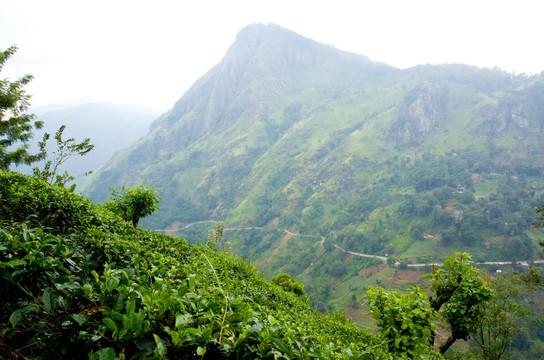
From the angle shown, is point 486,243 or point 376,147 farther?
point 376,147

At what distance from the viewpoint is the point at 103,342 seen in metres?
1.72

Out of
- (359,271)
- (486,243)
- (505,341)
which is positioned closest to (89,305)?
(505,341)

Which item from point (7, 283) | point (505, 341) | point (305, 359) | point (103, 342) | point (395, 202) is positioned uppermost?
point (7, 283)

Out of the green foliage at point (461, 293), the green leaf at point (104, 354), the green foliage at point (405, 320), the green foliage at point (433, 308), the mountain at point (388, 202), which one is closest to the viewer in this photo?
the green leaf at point (104, 354)

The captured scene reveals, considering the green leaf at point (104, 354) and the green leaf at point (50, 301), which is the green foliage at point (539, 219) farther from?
the green leaf at point (50, 301)

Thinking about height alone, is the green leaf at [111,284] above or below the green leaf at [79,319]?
above

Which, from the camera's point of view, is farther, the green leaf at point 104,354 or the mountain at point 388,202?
the mountain at point 388,202

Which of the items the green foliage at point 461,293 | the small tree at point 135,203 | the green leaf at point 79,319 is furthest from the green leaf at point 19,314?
the small tree at point 135,203

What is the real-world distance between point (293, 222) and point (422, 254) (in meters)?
63.4

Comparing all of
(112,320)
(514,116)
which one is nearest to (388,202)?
(514,116)

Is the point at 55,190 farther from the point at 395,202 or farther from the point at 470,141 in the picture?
the point at 470,141

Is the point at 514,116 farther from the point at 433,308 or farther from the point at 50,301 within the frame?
the point at 50,301

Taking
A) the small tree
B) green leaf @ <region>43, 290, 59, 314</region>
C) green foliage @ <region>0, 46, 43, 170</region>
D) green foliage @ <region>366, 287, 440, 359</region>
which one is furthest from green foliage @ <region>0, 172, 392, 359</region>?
green foliage @ <region>0, 46, 43, 170</region>

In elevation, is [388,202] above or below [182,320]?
below
